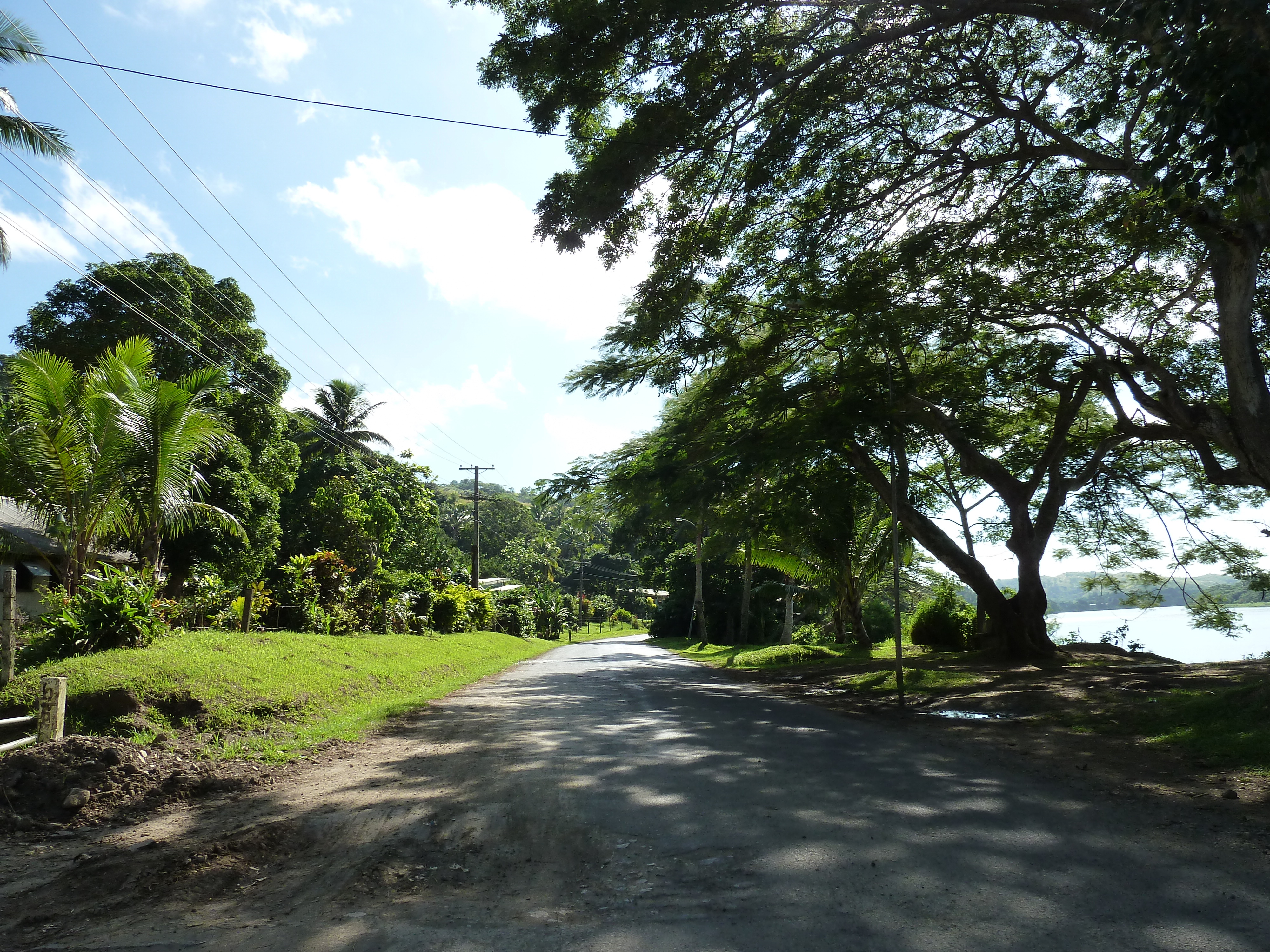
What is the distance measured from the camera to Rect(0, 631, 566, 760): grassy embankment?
837 cm

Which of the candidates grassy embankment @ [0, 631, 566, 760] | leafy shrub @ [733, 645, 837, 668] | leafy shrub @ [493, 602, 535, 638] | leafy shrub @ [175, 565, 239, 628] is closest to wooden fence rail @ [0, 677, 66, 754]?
grassy embankment @ [0, 631, 566, 760]

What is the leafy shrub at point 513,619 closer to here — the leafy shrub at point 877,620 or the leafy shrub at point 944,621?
the leafy shrub at point 877,620

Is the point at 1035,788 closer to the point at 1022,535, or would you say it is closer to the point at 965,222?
the point at 965,222

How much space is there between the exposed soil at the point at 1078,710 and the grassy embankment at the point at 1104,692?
0.05m

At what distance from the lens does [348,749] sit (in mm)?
8875

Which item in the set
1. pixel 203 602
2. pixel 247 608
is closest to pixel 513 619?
pixel 203 602

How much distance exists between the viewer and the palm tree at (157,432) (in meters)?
12.1

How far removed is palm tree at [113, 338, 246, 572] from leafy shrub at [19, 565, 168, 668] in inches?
68.9

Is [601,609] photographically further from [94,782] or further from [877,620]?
[94,782]

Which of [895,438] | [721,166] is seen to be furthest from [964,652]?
[721,166]

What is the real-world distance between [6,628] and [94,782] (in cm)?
337

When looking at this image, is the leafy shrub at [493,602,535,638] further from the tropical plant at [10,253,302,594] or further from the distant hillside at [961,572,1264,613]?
the distant hillside at [961,572,1264,613]

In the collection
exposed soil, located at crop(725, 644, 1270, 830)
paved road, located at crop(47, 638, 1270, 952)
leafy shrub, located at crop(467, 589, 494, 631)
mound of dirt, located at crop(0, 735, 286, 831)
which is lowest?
exposed soil, located at crop(725, 644, 1270, 830)

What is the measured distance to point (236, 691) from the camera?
9.87 metres
